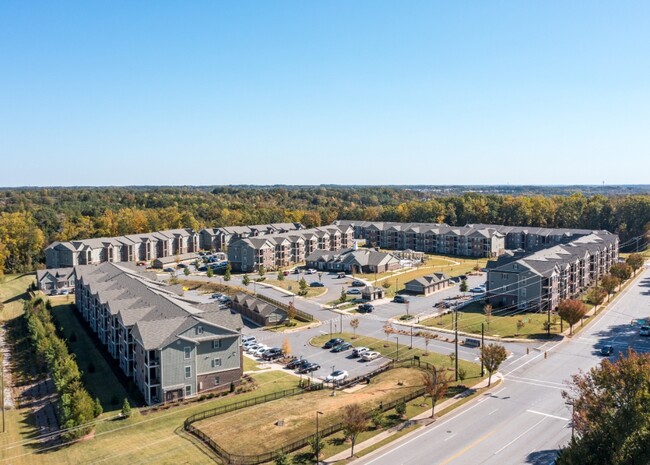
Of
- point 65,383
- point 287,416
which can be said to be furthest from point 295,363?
point 65,383

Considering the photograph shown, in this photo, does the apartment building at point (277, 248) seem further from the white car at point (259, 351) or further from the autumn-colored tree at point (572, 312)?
the autumn-colored tree at point (572, 312)

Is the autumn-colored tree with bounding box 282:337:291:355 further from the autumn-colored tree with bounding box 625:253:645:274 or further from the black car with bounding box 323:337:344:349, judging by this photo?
the autumn-colored tree with bounding box 625:253:645:274

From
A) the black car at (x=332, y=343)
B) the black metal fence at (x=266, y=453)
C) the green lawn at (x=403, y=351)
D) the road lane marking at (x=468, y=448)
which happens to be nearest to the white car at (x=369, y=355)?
the green lawn at (x=403, y=351)

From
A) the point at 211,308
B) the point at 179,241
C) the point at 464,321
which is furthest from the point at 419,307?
the point at 179,241

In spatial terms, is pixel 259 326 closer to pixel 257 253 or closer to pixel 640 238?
pixel 257 253

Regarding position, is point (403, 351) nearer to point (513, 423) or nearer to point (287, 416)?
point (513, 423)

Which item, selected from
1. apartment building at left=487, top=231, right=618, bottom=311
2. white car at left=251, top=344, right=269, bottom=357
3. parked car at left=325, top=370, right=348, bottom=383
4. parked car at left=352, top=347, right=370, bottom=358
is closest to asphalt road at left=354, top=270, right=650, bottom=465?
parked car at left=325, top=370, right=348, bottom=383

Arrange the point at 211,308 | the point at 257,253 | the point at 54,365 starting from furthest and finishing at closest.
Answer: the point at 257,253 < the point at 211,308 < the point at 54,365
